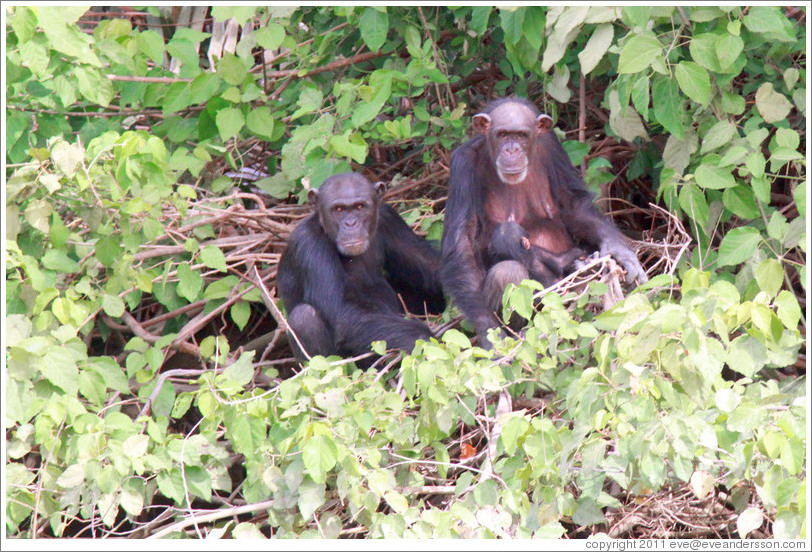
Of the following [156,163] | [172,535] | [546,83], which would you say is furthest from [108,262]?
[546,83]

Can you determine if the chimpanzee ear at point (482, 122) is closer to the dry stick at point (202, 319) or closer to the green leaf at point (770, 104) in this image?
the green leaf at point (770, 104)

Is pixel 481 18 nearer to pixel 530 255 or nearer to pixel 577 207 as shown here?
pixel 577 207

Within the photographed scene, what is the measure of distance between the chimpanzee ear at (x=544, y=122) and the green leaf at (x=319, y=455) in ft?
8.68

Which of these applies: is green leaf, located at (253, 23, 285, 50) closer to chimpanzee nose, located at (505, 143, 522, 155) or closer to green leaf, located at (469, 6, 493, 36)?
green leaf, located at (469, 6, 493, 36)

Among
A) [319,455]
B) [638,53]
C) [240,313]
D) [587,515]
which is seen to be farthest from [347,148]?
[587,515]

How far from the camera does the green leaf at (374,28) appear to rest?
6215 millimetres

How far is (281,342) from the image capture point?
21.7ft

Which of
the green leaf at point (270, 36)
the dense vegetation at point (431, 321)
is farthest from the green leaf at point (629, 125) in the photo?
the green leaf at point (270, 36)

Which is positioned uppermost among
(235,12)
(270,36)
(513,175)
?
(235,12)

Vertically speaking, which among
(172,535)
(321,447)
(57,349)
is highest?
(57,349)

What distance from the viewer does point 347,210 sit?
6188 millimetres

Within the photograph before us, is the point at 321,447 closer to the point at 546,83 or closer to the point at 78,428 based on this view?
the point at 78,428

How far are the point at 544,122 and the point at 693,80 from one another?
1.12 metres

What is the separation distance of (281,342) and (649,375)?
3.15 metres
